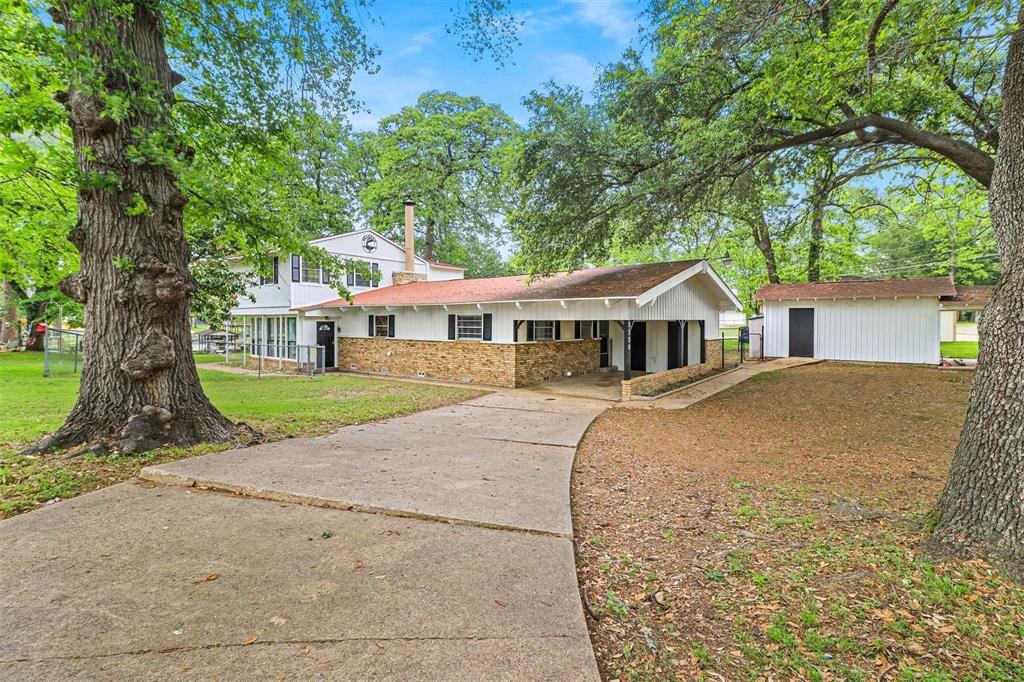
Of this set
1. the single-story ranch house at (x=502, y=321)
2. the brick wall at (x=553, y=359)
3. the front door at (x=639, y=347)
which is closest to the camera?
the single-story ranch house at (x=502, y=321)

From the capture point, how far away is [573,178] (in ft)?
32.1

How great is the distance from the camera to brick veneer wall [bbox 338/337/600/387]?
1334 cm

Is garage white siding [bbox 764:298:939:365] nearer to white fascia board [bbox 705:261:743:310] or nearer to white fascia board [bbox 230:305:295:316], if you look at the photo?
white fascia board [bbox 705:261:743:310]

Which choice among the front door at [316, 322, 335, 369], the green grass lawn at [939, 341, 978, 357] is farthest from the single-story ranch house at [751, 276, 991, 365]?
the front door at [316, 322, 335, 369]

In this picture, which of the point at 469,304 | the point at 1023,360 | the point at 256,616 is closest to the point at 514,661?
the point at 256,616

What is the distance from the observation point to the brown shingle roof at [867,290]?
623 inches

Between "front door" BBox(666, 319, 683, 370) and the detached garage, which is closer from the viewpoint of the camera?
"front door" BBox(666, 319, 683, 370)

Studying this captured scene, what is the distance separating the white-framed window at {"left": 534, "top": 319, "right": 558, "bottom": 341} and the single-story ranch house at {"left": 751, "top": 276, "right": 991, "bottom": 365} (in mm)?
9982

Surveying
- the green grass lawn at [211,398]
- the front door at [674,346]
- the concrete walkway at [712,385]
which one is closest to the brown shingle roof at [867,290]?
the concrete walkway at [712,385]

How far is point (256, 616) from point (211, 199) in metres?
5.46

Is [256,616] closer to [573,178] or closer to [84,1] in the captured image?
[84,1]

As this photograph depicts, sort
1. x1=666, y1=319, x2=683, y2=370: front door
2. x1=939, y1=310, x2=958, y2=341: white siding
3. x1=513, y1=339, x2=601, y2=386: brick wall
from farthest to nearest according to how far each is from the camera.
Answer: x1=939, y1=310, x2=958, y2=341: white siding
x1=666, y1=319, x2=683, y2=370: front door
x1=513, y1=339, x2=601, y2=386: brick wall

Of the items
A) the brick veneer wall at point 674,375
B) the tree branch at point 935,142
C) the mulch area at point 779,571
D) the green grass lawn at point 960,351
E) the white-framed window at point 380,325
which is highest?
the tree branch at point 935,142

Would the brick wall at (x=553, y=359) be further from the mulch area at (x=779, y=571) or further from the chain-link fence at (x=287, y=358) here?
the chain-link fence at (x=287, y=358)
